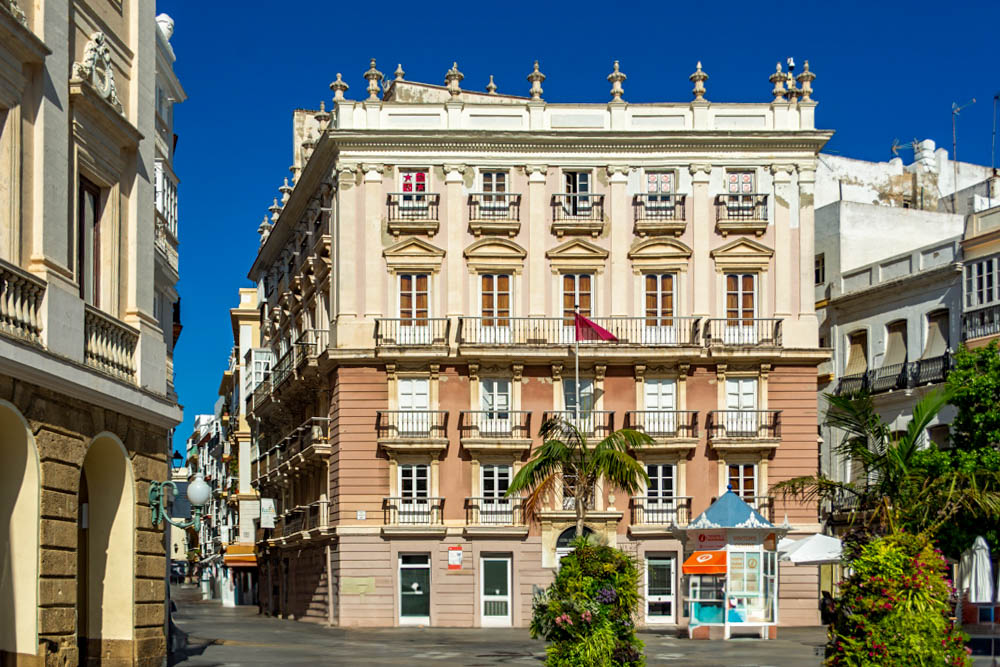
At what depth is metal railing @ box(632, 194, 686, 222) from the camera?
167ft

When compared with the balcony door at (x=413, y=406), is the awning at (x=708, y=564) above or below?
below

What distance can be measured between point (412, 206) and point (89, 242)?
29.7m

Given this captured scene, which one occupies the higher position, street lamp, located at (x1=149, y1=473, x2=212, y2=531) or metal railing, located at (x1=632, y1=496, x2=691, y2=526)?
street lamp, located at (x1=149, y1=473, x2=212, y2=531)

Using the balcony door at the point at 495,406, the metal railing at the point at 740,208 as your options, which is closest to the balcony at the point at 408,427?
the balcony door at the point at 495,406

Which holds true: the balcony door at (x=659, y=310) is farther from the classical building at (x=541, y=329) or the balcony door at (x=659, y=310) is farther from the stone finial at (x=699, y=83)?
the stone finial at (x=699, y=83)

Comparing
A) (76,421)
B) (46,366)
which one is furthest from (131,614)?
(46,366)

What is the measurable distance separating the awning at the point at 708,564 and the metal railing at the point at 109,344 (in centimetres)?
2054

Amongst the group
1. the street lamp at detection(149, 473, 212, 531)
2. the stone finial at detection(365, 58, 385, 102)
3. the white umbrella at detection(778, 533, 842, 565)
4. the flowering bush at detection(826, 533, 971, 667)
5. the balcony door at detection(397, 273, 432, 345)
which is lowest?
the white umbrella at detection(778, 533, 842, 565)

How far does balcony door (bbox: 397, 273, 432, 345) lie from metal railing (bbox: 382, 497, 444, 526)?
17.8 ft

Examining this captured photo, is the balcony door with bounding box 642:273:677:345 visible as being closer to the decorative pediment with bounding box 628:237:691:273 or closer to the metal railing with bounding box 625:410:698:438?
the decorative pediment with bounding box 628:237:691:273

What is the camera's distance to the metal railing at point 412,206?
164ft

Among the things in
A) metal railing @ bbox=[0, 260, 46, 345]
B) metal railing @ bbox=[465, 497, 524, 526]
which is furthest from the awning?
metal railing @ bbox=[0, 260, 46, 345]

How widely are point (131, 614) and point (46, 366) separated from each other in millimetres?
5643

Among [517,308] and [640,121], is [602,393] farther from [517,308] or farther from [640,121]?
[640,121]
